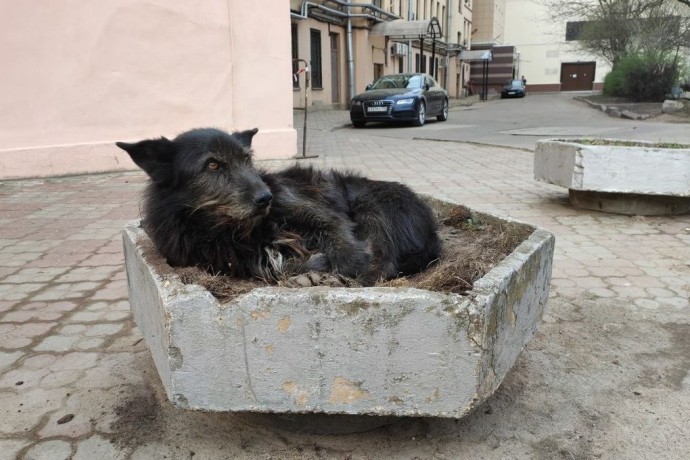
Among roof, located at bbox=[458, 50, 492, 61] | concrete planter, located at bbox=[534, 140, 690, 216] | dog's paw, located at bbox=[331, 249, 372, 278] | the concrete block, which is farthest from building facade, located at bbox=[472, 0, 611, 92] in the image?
dog's paw, located at bbox=[331, 249, 372, 278]

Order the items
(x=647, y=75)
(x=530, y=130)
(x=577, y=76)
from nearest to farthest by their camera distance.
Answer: (x=530, y=130) → (x=647, y=75) → (x=577, y=76)

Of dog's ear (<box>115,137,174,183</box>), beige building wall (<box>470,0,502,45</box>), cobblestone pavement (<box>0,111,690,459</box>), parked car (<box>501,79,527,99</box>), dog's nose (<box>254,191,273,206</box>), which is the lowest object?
cobblestone pavement (<box>0,111,690,459</box>)

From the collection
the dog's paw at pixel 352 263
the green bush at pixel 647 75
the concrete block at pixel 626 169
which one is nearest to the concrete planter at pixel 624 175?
the concrete block at pixel 626 169

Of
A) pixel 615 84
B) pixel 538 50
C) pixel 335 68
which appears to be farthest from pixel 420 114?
pixel 538 50

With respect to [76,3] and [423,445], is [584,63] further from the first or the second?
[423,445]

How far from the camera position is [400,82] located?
66.7ft

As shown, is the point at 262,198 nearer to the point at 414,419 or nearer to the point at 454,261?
the point at 454,261

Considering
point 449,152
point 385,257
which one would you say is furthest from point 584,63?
point 385,257

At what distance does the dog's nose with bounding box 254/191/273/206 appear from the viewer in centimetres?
234

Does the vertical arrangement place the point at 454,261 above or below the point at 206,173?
below

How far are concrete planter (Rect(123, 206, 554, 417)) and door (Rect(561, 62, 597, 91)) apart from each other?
6652cm

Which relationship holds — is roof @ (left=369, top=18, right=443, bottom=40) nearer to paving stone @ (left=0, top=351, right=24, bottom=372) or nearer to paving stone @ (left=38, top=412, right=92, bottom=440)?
paving stone @ (left=0, top=351, right=24, bottom=372)

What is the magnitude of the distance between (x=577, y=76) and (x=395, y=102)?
50659 millimetres

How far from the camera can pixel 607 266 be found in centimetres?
468
